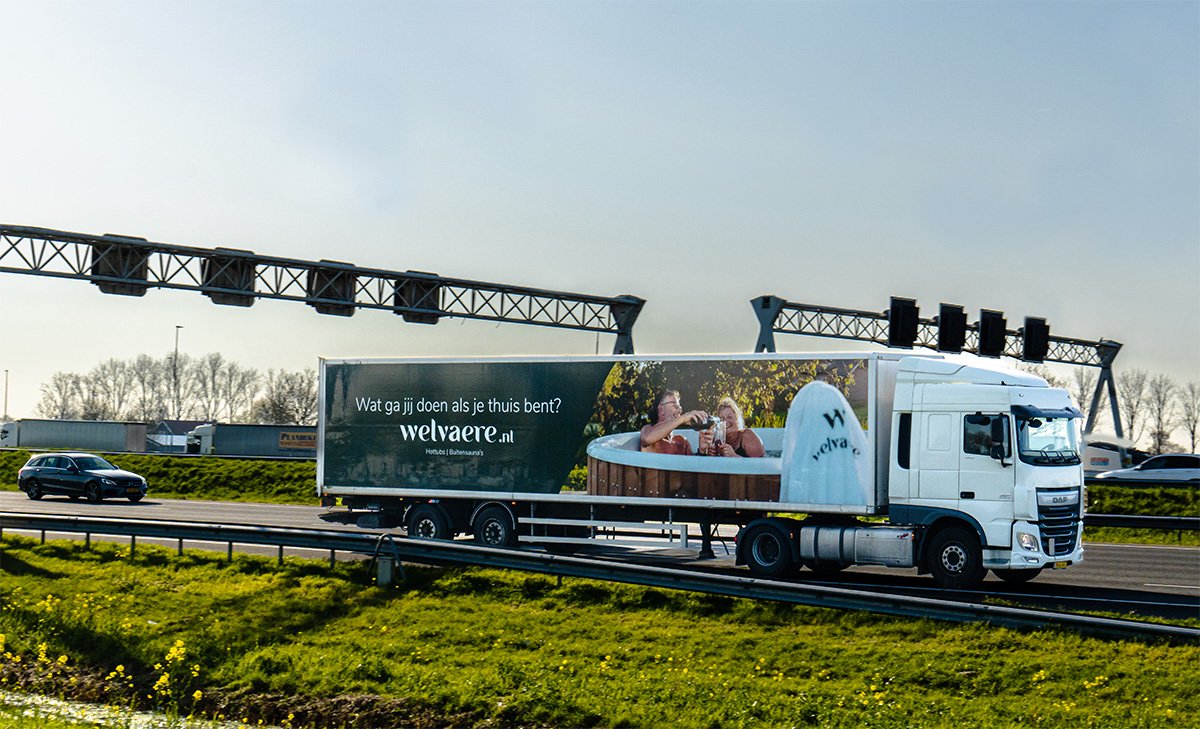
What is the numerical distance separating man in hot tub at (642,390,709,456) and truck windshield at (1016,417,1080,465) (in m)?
5.22

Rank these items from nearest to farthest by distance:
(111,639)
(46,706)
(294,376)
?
1. (46,706)
2. (111,639)
3. (294,376)

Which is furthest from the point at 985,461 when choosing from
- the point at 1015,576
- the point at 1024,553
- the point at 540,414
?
the point at 540,414

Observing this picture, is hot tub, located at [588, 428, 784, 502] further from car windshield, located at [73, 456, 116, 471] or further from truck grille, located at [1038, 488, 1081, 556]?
car windshield, located at [73, 456, 116, 471]

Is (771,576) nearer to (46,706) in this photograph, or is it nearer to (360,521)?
(360,521)

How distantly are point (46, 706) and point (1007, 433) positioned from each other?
14.1 metres

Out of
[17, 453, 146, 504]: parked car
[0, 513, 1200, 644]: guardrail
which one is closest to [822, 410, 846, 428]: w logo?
[0, 513, 1200, 644]: guardrail

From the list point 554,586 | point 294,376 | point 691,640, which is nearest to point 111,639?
point 554,586

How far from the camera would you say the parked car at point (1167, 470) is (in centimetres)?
4297

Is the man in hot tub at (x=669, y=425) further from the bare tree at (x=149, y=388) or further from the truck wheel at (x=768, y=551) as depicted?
the bare tree at (x=149, y=388)

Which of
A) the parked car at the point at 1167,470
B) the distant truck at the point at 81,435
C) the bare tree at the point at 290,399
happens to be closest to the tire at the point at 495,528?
the parked car at the point at 1167,470

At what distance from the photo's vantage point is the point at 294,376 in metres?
148

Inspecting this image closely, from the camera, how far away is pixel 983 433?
19.3 metres

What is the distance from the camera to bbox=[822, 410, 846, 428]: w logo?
66.5 ft

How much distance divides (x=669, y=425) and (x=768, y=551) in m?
2.80
